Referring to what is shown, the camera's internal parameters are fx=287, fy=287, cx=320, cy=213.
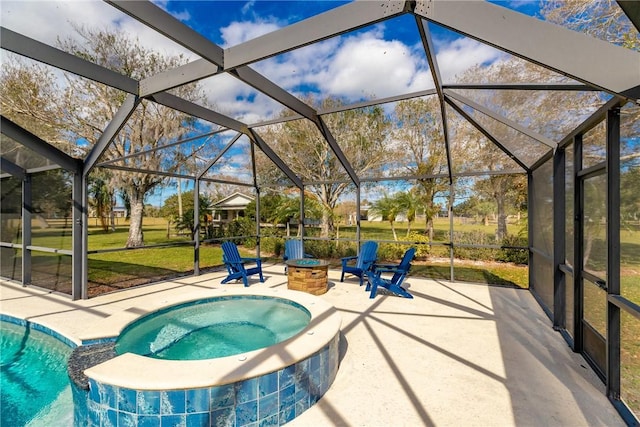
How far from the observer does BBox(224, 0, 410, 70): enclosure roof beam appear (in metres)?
2.58

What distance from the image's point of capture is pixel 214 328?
14.1 ft

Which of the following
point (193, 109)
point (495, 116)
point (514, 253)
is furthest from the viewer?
point (514, 253)

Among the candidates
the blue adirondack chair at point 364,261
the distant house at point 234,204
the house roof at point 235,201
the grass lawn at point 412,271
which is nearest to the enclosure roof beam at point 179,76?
the grass lawn at point 412,271

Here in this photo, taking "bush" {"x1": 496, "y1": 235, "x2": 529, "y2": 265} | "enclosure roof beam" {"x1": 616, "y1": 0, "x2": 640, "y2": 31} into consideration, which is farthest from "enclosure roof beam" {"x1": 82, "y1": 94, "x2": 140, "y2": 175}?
"bush" {"x1": 496, "y1": 235, "x2": 529, "y2": 265}

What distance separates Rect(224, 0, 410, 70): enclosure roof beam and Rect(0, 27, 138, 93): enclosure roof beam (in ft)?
5.42

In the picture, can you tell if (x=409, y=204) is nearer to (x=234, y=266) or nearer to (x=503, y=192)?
(x=503, y=192)

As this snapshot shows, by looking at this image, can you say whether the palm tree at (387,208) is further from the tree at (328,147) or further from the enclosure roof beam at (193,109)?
the enclosure roof beam at (193,109)

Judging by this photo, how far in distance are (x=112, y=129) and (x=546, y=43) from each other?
5631 mm

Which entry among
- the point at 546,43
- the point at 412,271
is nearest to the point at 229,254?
the point at 412,271

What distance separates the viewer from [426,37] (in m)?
3.07

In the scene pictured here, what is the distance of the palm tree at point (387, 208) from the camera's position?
12.1 m

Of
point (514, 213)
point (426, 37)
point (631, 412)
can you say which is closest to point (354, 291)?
point (631, 412)

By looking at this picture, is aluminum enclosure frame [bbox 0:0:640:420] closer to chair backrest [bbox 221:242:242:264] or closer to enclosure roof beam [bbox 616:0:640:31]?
enclosure roof beam [bbox 616:0:640:31]

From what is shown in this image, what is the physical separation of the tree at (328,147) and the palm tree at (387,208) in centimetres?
170
